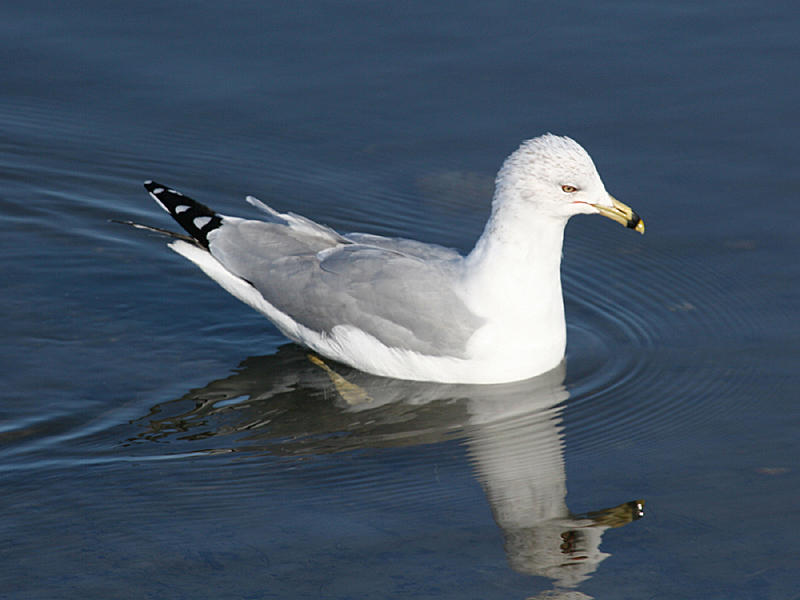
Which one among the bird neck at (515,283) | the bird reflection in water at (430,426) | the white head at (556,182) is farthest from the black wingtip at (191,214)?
the white head at (556,182)

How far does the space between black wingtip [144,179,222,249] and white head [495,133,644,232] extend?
7.32ft

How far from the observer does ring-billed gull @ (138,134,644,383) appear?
7551mm

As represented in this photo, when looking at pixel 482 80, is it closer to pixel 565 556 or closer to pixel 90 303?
pixel 90 303

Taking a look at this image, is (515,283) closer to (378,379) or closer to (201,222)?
(378,379)

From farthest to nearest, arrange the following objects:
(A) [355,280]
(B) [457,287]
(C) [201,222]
→ (C) [201,222]
(A) [355,280]
(B) [457,287]

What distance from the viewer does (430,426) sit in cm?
754

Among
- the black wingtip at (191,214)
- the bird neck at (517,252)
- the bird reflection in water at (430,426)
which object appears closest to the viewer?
the bird reflection in water at (430,426)

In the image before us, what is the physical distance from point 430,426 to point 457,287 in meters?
0.91

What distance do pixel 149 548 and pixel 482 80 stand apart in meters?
6.04

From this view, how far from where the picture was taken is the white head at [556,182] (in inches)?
294

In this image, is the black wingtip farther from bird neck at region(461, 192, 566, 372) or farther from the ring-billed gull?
bird neck at region(461, 192, 566, 372)

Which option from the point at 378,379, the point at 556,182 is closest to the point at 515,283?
the point at 556,182

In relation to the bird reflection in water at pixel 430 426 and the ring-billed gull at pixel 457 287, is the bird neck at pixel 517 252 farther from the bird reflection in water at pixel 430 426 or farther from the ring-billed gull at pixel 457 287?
the bird reflection in water at pixel 430 426

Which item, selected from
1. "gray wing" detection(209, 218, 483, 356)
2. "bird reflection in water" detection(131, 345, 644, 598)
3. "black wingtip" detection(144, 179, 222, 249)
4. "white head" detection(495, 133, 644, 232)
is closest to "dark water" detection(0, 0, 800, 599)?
"bird reflection in water" detection(131, 345, 644, 598)
